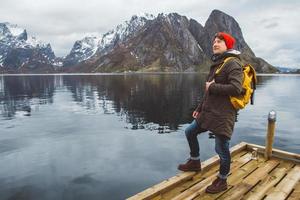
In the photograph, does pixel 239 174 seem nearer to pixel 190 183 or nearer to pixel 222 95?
pixel 190 183

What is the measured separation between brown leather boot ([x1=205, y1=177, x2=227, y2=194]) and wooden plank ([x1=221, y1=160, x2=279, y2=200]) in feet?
0.64

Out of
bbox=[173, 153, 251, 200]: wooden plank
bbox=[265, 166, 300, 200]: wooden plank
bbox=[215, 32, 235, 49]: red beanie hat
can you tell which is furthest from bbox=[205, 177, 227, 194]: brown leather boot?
bbox=[215, 32, 235, 49]: red beanie hat

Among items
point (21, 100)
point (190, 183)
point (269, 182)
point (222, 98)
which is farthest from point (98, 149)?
point (21, 100)

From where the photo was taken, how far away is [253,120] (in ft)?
111

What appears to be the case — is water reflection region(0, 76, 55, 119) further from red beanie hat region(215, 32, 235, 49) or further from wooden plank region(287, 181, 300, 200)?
wooden plank region(287, 181, 300, 200)

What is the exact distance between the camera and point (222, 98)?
782 centimetres

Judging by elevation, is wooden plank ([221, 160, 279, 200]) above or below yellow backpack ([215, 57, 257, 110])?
below

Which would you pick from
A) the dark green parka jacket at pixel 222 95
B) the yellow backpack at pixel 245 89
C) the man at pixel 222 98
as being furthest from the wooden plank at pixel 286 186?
the yellow backpack at pixel 245 89

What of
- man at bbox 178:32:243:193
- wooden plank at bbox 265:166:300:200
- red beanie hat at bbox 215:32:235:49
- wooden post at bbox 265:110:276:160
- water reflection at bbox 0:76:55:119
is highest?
red beanie hat at bbox 215:32:235:49

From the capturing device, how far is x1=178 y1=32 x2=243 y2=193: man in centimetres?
750

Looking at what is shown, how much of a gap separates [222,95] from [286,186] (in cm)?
337

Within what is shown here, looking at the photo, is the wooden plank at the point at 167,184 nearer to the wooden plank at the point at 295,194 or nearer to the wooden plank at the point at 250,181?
the wooden plank at the point at 250,181

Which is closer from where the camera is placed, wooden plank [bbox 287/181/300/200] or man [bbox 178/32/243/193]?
man [bbox 178/32/243/193]

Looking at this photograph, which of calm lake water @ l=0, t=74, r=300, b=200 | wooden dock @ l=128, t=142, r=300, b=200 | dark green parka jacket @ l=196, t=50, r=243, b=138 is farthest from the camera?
calm lake water @ l=0, t=74, r=300, b=200
